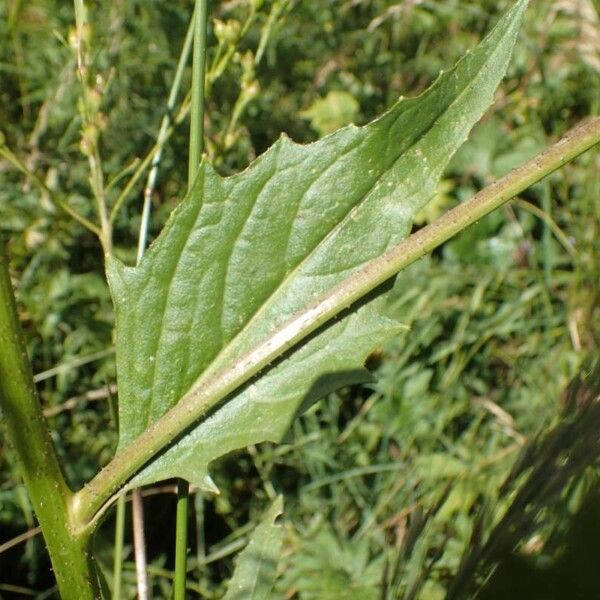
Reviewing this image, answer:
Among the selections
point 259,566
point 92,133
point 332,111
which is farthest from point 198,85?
point 332,111

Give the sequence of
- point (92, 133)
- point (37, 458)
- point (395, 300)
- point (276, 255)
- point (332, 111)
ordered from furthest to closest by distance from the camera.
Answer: point (332, 111) < point (395, 300) < point (92, 133) < point (276, 255) < point (37, 458)

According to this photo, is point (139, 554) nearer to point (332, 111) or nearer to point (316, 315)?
point (316, 315)

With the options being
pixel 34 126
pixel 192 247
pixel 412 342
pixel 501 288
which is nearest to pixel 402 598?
pixel 192 247

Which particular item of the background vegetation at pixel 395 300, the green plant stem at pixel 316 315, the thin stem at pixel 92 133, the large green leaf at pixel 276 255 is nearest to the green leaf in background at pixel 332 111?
the background vegetation at pixel 395 300

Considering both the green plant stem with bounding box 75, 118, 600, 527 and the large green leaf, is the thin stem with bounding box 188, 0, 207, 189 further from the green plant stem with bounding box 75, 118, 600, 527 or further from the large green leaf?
the green plant stem with bounding box 75, 118, 600, 527

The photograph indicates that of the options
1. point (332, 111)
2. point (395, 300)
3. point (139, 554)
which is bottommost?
point (395, 300)

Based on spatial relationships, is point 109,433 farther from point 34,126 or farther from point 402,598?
point 402,598

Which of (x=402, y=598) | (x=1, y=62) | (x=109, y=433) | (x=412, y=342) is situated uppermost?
(x=1, y=62)
